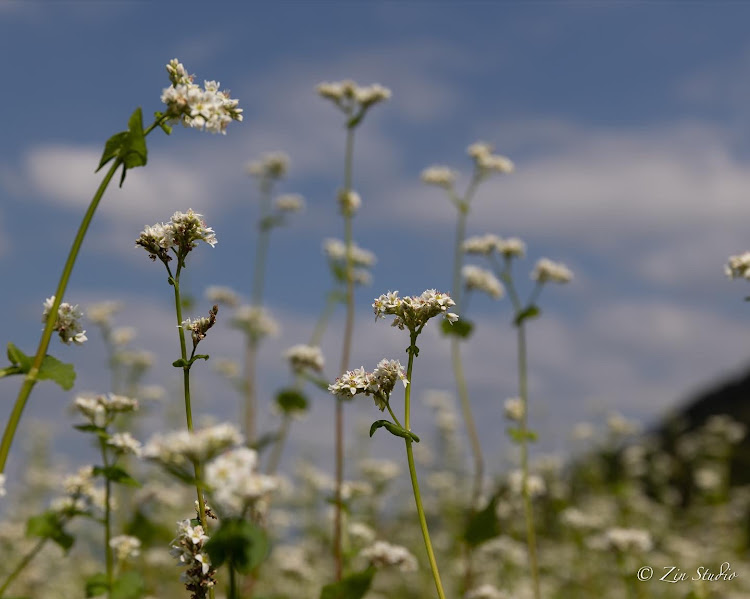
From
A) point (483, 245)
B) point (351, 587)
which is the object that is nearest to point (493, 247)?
point (483, 245)

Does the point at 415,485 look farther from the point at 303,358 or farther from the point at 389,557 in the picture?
the point at 303,358

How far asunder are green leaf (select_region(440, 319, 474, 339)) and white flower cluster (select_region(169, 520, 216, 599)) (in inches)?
178

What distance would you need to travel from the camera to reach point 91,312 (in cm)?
877

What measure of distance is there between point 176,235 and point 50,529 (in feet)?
5.60

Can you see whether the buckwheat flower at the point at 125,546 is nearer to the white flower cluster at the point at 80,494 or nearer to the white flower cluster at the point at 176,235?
the white flower cluster at the point at 80,494

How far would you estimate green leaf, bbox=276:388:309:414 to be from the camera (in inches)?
286

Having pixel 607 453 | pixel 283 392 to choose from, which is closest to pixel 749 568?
pixel 607 453

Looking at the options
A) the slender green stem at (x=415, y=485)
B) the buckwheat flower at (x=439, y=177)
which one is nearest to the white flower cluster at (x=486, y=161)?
the buckwheat flower at (x=439, y=177)

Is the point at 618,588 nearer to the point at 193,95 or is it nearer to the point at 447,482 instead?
the point at 447,482

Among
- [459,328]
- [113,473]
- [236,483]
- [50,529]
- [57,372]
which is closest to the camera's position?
[236,483]

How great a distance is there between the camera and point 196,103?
284 cm

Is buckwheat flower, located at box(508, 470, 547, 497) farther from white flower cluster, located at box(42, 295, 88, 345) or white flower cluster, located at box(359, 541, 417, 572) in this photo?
white flower cluster, located at box(42, 295, 88, 345)

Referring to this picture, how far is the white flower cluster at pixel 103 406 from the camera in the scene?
3980 millimetres

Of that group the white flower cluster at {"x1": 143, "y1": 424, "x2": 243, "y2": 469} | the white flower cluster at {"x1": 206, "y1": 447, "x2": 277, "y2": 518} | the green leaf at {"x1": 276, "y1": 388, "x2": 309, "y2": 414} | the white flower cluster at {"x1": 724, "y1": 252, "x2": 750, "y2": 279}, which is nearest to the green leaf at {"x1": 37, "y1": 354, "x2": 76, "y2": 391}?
the white flower cluster at {"x1": 143, "y1": 424, "x2": 243, "y2": 469}
